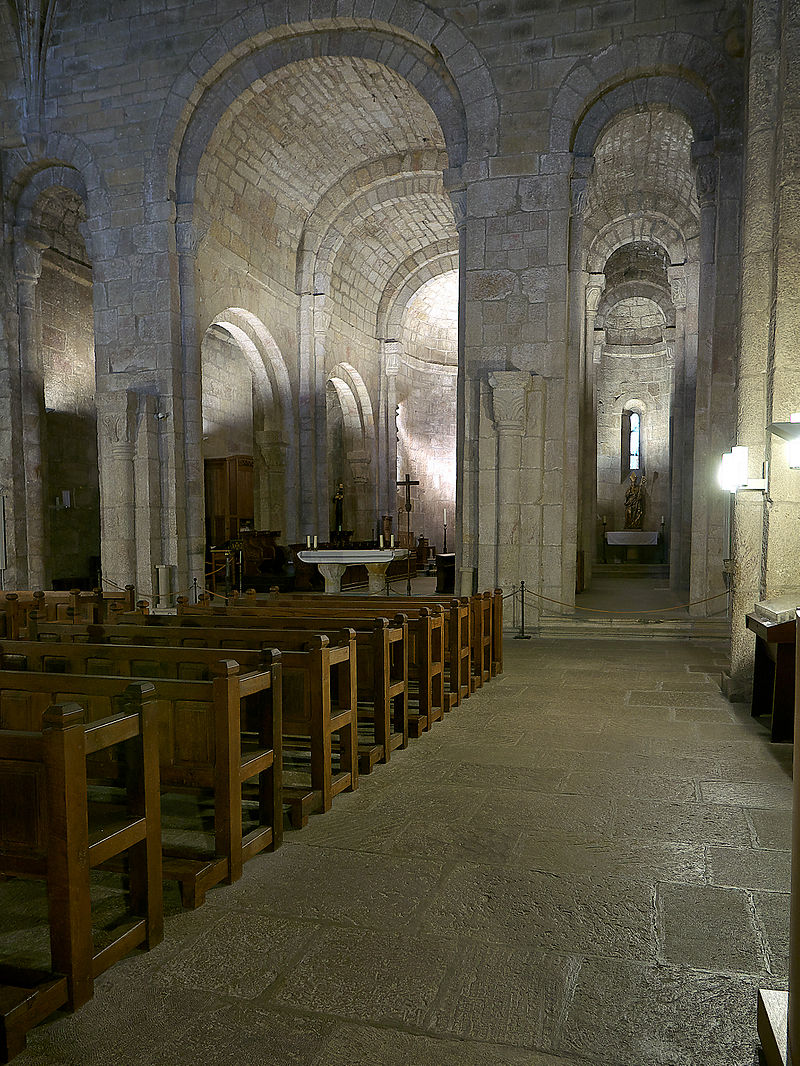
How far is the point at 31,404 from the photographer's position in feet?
42.8

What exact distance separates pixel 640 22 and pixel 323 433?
9626 millimetres

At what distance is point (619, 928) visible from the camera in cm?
267

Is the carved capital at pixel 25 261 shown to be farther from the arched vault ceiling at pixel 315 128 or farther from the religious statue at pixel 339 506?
the religious statue at pixel 339 506

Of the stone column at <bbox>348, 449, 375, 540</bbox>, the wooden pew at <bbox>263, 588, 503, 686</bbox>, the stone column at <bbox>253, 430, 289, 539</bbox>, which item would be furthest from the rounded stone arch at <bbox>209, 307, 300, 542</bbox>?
the wooden pew at <bbox>263, 588, 503, 686</bbox>

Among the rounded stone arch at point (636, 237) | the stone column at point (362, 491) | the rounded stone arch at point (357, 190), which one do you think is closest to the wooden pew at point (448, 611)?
the rounded stone arch at point (357, 190)

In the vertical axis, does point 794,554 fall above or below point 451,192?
below

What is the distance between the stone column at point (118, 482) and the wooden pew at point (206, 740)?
29.0ft

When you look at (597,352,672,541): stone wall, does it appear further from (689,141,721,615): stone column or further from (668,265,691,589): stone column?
(689,141,721,615): stone column

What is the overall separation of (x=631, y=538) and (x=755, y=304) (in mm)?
15967

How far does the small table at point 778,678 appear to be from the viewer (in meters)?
4.84

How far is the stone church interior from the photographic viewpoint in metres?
2.32

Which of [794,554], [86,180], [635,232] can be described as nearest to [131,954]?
[794,554]

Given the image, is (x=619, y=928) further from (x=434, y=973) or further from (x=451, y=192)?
(x=451, y=192)

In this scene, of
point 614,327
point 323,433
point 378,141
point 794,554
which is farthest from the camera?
point 614,327
